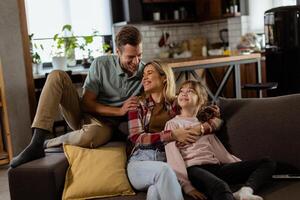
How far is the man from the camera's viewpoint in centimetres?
245

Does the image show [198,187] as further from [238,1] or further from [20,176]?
[238,1]

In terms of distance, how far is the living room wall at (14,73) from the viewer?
367 cm

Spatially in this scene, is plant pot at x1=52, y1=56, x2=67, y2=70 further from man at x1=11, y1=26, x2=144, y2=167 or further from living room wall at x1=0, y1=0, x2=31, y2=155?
man at x1=11, y1=26, x2=144, y2=167

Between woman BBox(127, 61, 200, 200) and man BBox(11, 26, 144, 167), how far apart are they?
13 centimetres

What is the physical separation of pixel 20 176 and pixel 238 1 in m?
4.89

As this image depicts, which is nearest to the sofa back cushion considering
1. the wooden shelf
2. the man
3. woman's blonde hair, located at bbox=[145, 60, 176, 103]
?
woman's blonde hair, located at bbox=[145, 60, 176, 103]

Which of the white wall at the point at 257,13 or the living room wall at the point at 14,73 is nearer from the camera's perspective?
the living room wall at the point at 14,73

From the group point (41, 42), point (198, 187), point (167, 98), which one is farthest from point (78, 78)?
point (198, 187)

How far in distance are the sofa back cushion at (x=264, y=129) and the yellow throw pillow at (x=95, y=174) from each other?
60 centimetres

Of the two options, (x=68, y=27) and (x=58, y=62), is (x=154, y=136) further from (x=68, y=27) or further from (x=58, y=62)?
(x=68, y=27)

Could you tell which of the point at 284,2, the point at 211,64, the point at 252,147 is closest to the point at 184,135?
the point at 252,147

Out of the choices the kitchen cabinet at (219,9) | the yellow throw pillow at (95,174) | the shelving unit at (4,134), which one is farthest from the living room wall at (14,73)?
the kitchen cabinet at (219,9)

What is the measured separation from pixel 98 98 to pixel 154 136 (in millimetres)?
709

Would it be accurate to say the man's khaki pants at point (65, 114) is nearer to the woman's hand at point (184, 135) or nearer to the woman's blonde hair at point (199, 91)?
the woman's hand at point (184, 135)
